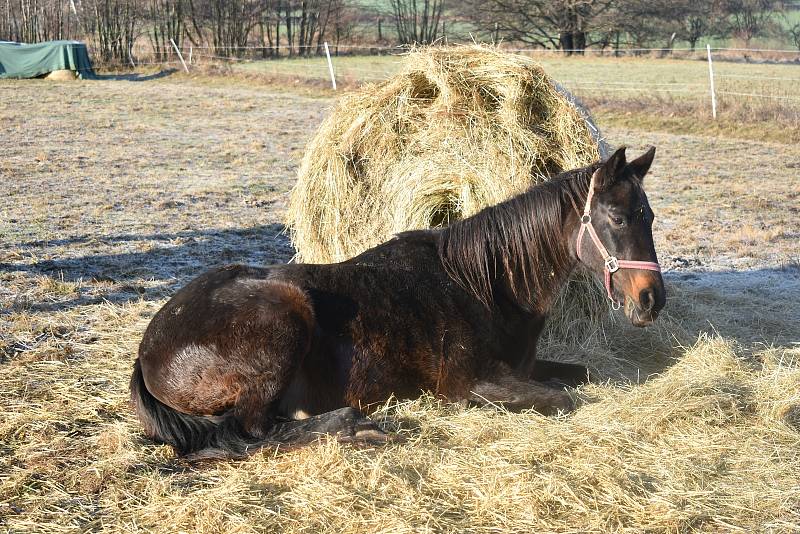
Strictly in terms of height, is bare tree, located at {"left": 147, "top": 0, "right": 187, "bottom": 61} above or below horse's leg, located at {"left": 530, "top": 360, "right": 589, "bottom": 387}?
above

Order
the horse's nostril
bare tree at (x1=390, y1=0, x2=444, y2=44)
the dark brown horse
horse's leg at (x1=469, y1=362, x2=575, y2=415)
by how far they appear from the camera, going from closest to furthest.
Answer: the dark brown horse < the horse's nostril < horse's leg at (x1=469, y1=362, x2=575, y2=415) < bare tree at (x1=390, y1=0, x2=444, y2=44)

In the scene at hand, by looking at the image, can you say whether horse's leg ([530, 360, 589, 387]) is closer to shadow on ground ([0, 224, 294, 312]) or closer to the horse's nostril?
the horse's nostril

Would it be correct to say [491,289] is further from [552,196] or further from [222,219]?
[222,219]

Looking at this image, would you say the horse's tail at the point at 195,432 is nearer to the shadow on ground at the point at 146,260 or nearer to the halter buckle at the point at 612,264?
the halter buckle at the point at 612,264

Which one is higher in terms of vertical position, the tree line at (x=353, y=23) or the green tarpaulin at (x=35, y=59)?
the tree line at (x=353, y=23)

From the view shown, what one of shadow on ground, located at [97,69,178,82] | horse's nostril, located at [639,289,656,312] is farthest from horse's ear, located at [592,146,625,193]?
shadow on ground, located at [97,69,178,82]

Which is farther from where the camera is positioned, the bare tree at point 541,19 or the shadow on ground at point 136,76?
the bare tree at point 541,19

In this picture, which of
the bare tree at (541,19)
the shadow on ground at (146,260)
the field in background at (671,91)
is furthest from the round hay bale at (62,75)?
the shadow on ground at (146,260)

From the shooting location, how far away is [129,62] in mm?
32250

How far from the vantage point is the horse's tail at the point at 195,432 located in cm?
367

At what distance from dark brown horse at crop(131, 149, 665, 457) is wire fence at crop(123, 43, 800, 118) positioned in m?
11.5

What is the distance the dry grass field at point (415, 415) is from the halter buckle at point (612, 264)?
78cm

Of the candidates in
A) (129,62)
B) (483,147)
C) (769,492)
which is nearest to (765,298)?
(483,147)

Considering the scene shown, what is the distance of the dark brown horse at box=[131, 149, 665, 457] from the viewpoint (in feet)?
12.4
